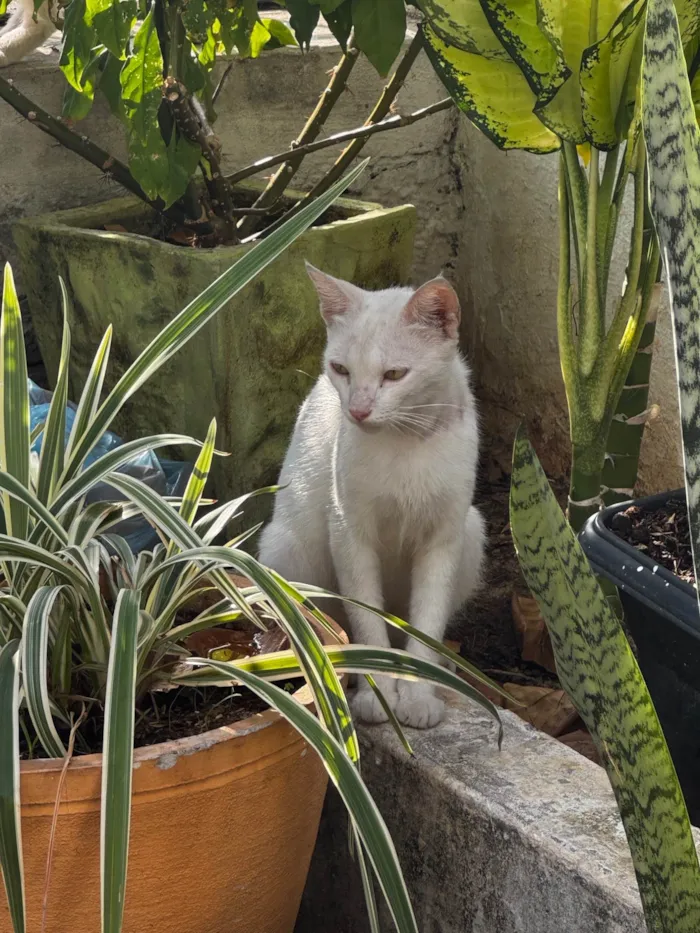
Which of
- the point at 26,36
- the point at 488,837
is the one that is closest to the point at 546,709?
the point at 488,837

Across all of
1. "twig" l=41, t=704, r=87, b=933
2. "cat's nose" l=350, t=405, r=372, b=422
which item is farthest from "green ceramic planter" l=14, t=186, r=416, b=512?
"twig" l=41, t=704, r=87, b=933

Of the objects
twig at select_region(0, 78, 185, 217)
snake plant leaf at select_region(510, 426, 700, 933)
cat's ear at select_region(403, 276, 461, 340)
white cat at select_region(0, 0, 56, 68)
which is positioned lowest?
snake plant leaf at select_region(510, 426, 700, 933)

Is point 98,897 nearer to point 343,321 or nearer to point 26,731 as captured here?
point 26,731

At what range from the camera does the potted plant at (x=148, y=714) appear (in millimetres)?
1062

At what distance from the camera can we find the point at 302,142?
252 centimetres

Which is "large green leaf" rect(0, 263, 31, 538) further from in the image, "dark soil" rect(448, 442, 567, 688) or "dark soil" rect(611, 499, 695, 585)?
"dark soil" rect(448, 442, 567, 688)

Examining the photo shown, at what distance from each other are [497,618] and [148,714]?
1.12 metres

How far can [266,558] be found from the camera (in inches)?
77.1

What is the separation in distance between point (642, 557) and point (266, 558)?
0.72m

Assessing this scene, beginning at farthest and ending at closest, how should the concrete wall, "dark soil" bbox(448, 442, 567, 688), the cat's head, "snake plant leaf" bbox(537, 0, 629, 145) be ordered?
the concrete wall
"dark soil" bbox(448, 442, 567, 688)
the cat's head
"snake plant leaf" bbox(537, 0, 629, 145)

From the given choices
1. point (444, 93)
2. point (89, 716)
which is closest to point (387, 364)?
point (89, 716)

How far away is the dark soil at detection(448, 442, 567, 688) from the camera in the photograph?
2.10m

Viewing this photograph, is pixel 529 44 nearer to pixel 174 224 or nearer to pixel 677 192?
pixel 677 192

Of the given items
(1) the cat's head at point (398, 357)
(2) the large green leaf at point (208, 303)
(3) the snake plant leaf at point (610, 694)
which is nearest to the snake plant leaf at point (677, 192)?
(3) the snake plant leaf at point (610, 694)
